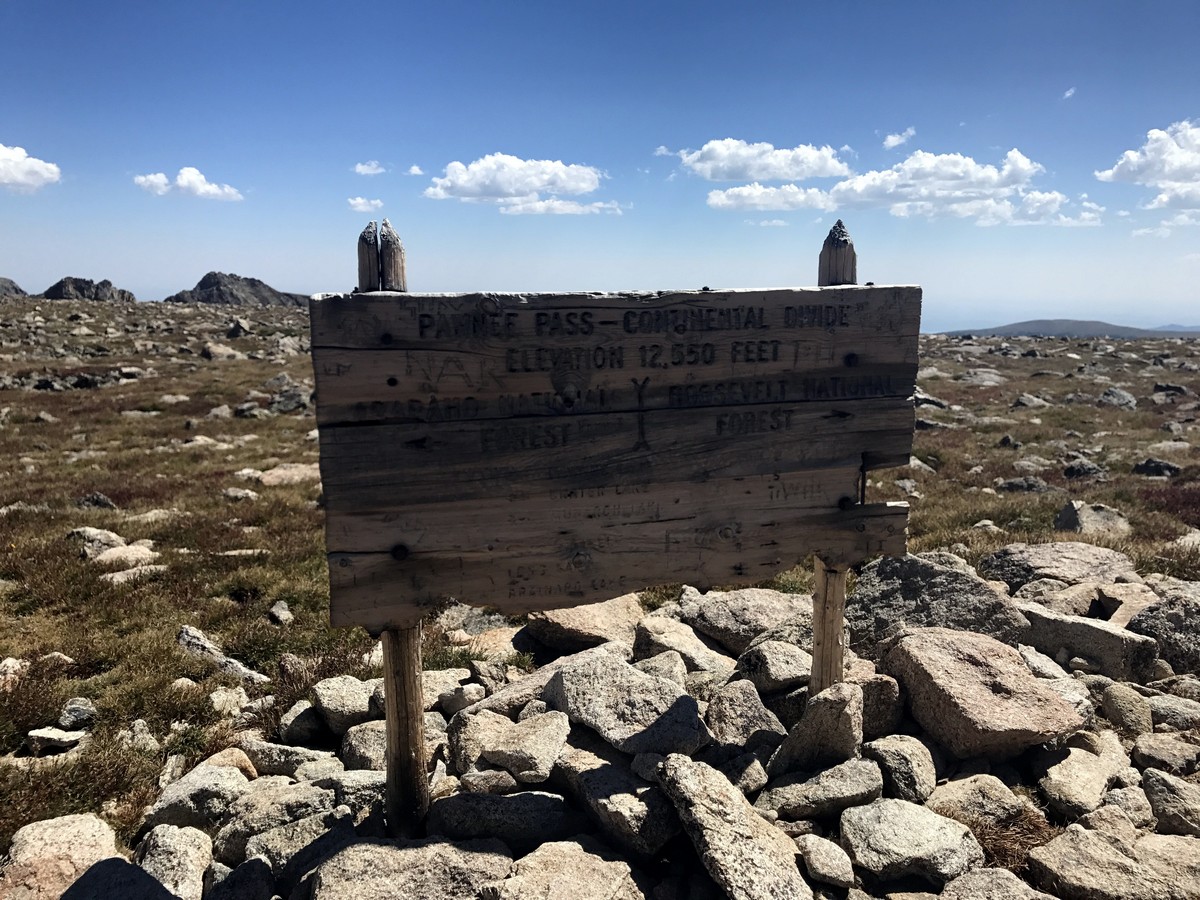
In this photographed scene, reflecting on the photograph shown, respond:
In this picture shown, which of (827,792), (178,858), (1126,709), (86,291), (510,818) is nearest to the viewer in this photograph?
(178,858)

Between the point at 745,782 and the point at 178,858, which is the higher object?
the point at 745,782

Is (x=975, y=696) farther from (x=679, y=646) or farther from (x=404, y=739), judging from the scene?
(x=404, y=739)

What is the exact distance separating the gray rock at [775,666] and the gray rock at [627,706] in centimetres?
89

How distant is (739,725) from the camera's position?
5.79 m

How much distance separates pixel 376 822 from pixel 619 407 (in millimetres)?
3250

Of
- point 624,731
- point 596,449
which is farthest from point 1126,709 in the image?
point 596,449

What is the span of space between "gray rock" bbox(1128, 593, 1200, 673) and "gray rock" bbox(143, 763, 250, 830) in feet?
26.8

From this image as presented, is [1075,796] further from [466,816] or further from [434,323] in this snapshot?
[434,323]

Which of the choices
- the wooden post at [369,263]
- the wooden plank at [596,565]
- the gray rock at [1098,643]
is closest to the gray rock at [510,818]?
the wooden plank at [596,565]

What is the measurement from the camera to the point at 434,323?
15.0 ft

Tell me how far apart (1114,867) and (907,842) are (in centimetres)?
111

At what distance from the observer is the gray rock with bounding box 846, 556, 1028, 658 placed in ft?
24.0

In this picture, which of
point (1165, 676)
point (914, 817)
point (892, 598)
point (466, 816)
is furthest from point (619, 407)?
point (1165, 676)

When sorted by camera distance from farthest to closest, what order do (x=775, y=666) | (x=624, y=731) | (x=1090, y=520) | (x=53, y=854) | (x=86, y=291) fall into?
(x=86, y=291) < (x=1090, y=520) < (x=775, y=666) < (x=624, y=731) < (x=53, y=854)
